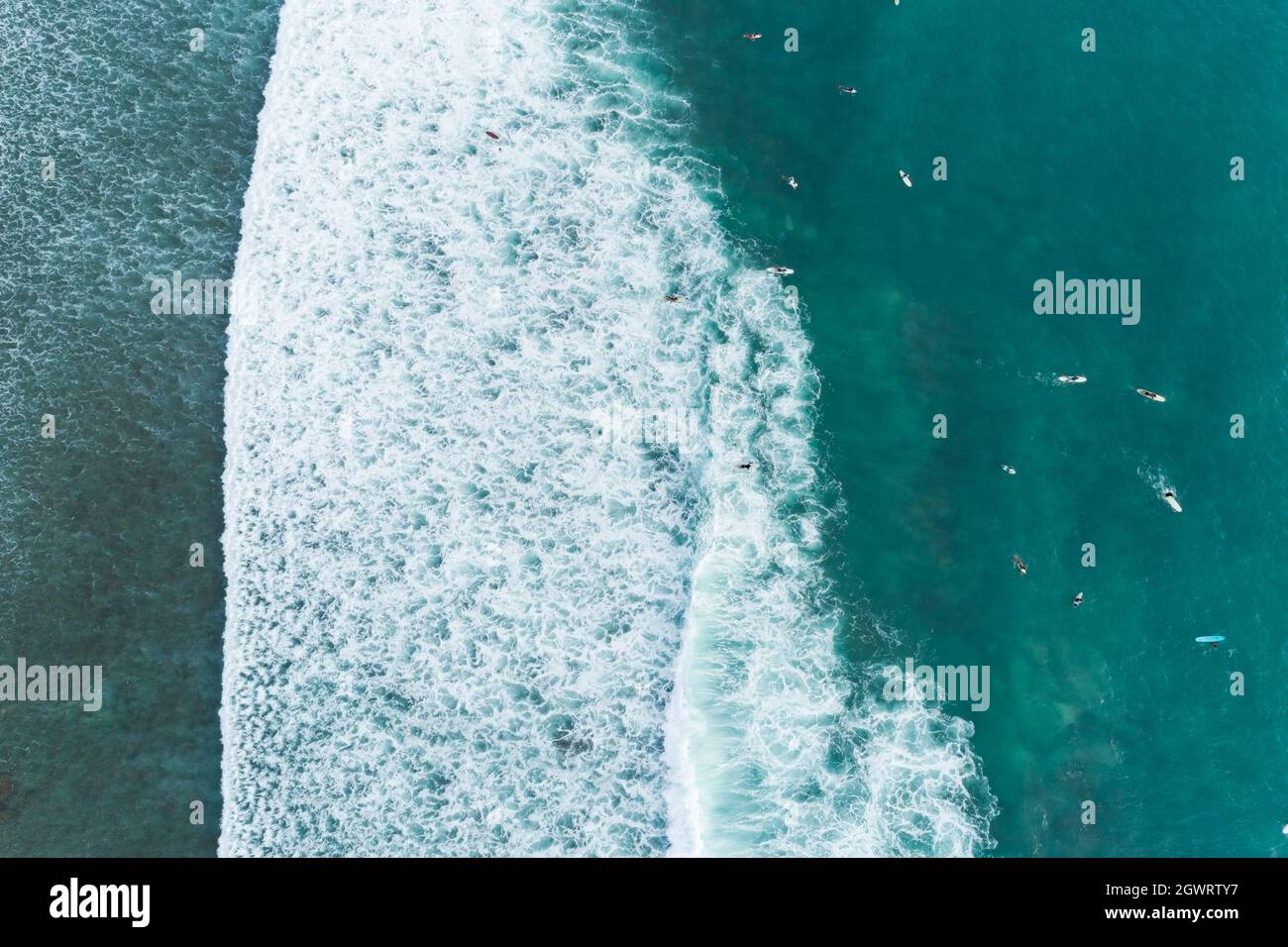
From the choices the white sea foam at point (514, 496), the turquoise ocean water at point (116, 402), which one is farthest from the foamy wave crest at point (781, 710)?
the turquoise ocean water at point (116, 402)

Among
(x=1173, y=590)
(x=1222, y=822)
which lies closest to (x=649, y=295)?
(x=1173, y=590)

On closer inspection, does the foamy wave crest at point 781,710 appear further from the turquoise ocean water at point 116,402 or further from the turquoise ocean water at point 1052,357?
the turquoise ocean water at point 116,402

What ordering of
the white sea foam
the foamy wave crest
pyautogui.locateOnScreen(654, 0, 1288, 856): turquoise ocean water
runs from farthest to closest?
pyautogui.locateOnScreen(654, 0, 1288, 856): turquoise ocean water
the foamy wave crest
the white sea foam

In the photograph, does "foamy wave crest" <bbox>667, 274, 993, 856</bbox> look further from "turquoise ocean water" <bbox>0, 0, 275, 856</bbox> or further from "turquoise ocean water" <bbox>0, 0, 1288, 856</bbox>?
"turquoise ocean water" <bbox>0, 0, 275, 856</bbox>

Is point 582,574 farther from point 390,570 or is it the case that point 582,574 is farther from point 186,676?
point 186,676

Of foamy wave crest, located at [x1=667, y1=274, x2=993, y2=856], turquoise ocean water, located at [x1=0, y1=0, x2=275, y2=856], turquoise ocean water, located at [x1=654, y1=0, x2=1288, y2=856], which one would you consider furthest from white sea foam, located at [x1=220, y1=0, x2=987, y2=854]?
turquoise ocean water, located at [x1=654, y1=0, x2=1288, y2=856]

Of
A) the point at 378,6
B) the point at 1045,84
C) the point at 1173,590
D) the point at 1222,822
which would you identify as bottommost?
the point at 1222,822

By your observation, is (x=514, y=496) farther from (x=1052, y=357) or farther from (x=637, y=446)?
(x=1052, y=357)
